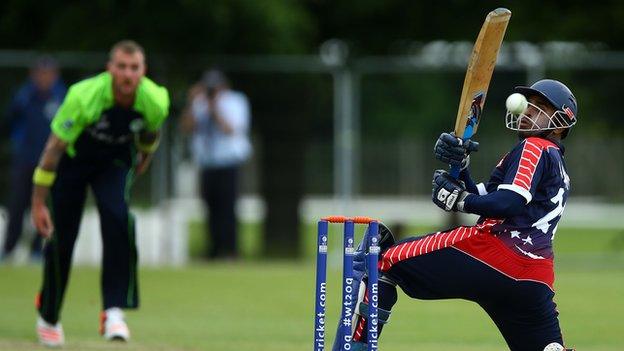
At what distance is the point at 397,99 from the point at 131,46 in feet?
29.2

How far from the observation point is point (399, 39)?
1808 cm

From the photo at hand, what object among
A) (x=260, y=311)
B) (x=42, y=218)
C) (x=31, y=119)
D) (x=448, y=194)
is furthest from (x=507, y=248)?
(x=31, y=119)

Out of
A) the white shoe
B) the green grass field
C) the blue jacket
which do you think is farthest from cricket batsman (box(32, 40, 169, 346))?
the blue jacket

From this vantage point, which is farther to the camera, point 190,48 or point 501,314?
point 190,48

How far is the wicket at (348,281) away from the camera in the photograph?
6.80 metres

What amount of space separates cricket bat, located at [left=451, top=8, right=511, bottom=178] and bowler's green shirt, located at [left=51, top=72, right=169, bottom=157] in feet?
9.62

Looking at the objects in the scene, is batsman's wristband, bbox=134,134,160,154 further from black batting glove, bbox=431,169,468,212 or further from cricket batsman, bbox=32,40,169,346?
black batting glove, bbox=431,169,468,212

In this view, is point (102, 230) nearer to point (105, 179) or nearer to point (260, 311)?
point (105, 179)

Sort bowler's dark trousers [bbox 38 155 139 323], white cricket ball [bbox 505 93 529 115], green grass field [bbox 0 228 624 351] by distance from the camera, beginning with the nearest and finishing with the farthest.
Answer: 1. white cricket ball [bbox 505 93 529 115]
2. bowler's dark trousers [bbox 38 155 139 323]
3. green grass field [bbox 0 228 624 351]

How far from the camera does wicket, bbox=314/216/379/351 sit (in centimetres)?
680

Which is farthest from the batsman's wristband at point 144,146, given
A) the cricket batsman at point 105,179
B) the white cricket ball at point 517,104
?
the white cricket ball at point 517,104

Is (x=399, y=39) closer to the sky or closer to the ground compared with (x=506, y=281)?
closer to the sky

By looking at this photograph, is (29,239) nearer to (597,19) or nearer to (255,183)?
(255,183)

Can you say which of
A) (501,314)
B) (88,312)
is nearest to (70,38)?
(88,312)
